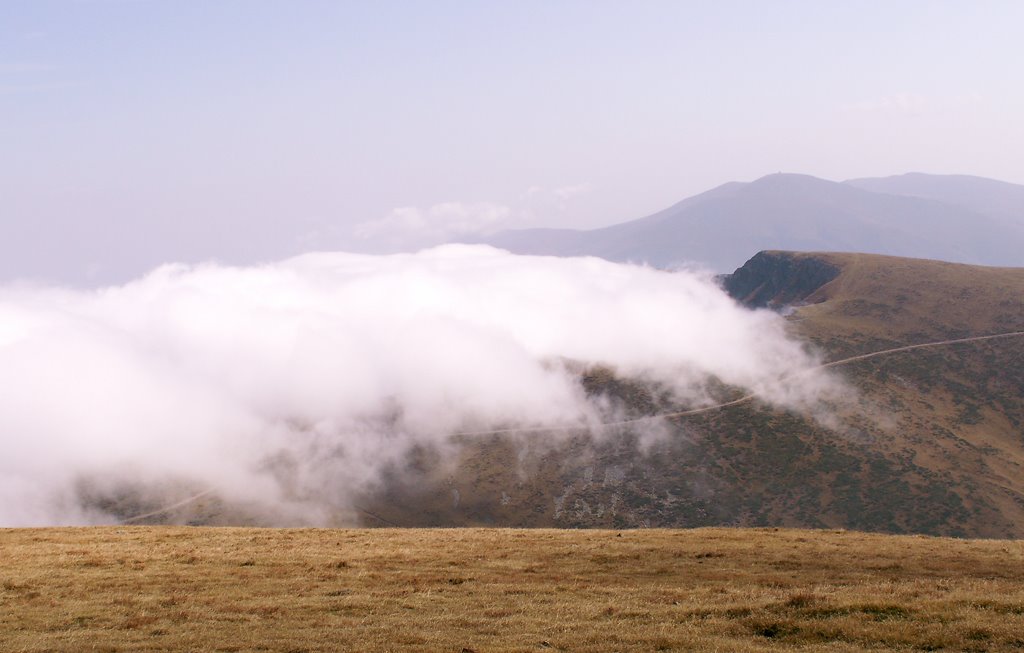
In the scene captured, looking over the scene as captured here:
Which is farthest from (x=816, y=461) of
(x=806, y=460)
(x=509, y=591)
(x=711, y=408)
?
(x=509, y=591)

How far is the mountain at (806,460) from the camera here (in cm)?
10875

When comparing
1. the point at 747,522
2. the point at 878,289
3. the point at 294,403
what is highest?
the point at 878,289

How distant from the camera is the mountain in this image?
108750mm

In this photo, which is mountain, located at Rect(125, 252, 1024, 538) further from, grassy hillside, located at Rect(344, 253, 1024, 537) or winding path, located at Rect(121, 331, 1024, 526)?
winding path, located at Rect(121, 331, 1024, 526)

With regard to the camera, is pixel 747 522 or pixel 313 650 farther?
pixel 747 522

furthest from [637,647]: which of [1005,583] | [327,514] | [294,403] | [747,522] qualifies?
[294,403]

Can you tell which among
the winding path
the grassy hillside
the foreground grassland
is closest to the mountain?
the grassy hillside

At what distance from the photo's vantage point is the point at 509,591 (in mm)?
27594

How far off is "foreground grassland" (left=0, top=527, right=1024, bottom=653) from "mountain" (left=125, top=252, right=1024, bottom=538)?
237ft

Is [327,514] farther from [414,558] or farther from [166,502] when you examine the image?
[414,558]

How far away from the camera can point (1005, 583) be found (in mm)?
28000

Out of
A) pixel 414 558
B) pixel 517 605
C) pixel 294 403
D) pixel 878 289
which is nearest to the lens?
pixel 517 605

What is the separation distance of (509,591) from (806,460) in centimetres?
10229

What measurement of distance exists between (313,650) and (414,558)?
1473 cm
